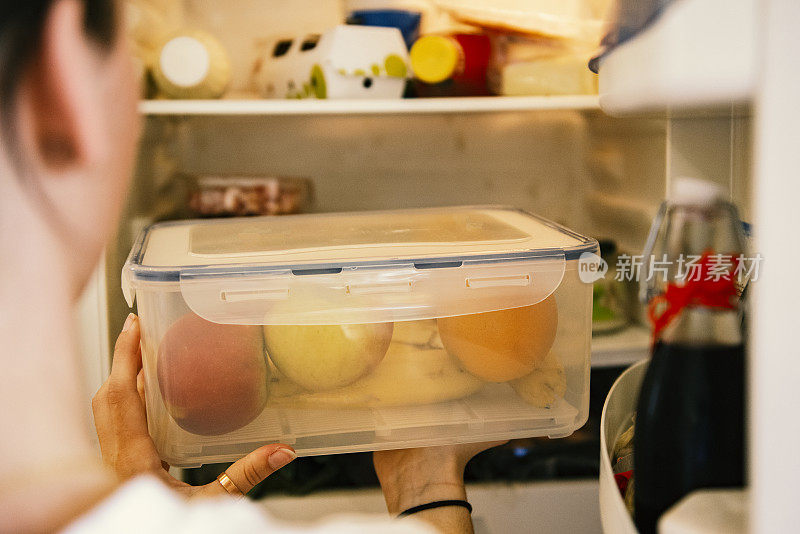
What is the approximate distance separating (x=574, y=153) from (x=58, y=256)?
106cm

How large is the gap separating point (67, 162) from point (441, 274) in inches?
10.1

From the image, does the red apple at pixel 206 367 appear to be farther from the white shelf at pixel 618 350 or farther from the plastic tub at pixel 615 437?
the white shelf at pixel 618 350

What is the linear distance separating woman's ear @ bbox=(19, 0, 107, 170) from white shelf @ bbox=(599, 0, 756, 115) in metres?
0.27

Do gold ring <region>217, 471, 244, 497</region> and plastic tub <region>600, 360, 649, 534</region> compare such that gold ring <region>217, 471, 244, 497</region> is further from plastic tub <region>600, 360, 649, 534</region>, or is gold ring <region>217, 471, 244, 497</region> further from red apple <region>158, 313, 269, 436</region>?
plastic tub <region>600, 360, 649, 534</region>

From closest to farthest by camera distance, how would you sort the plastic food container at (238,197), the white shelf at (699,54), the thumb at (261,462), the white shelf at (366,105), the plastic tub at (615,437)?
the white shelf at (699,54), the plastic tub at (615,437), the thumb at (261,462), the white shelf at (366,105), the plastic food container at (238,197)

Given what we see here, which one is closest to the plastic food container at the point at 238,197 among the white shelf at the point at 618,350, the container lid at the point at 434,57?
the container lid at the point at 434,57

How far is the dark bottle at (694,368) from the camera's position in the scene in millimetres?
343

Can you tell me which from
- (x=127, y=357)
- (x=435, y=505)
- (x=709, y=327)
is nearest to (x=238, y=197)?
(x=127, y=357)

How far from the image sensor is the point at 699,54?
0.93ft

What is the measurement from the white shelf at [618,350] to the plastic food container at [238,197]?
1.64 feet

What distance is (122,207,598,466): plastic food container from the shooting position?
464mm

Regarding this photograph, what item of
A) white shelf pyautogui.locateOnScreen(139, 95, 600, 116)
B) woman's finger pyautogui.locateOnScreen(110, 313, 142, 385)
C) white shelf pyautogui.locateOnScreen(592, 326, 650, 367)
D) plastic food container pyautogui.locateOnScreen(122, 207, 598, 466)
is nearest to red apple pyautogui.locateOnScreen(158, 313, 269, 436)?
plastic food container pyautogui.locateOnScreen(122, 207, 598, 466)

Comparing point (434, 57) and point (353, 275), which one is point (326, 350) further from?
point (434, 57)

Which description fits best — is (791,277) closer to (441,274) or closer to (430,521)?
(441,274)
